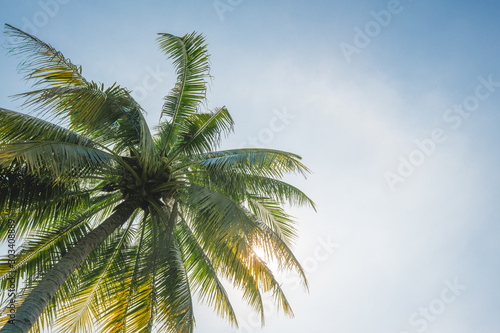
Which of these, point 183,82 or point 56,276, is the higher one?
point 183,82

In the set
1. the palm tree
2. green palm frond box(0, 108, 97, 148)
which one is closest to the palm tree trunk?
the palm tree

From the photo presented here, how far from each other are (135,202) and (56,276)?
225 cm

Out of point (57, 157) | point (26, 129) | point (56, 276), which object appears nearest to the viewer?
point (56, 276)

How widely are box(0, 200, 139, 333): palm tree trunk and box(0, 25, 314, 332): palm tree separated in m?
0.02

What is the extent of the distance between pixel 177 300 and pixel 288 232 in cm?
310

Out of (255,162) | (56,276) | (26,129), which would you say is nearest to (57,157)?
(26,129)

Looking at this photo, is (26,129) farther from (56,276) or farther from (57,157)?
(56,276)

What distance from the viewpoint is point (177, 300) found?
7629 mm

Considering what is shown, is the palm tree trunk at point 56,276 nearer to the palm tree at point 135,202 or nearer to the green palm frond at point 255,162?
the palm tree at point 135,202

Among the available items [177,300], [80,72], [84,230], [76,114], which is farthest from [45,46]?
[177,300]

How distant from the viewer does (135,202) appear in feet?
25.8

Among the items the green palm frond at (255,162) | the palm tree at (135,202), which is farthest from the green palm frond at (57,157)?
the green palm frond at (255,162)

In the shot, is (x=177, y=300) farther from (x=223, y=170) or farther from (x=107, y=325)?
(x=223, y=170)

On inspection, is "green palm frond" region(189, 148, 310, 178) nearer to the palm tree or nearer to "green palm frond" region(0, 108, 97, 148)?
the palm tree
